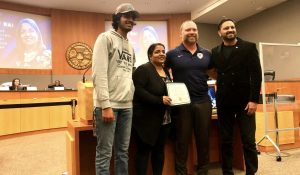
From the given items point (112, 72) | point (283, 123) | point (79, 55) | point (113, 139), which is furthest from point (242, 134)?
point (79, 55)

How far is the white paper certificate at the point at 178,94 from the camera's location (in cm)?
200

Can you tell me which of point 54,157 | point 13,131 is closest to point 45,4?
point 13,131

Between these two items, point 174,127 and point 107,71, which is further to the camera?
point 174,127

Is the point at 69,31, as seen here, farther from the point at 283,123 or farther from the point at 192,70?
the point at 192,70

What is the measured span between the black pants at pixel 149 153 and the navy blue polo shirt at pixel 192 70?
0.38 metres

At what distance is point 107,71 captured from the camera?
68.2 inches

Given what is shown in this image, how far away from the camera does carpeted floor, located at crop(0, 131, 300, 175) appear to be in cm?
280

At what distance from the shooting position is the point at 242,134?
2.21 meters

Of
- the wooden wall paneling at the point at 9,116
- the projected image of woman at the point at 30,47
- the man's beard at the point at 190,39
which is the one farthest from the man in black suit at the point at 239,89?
the projected image of woman at the point at 30,47

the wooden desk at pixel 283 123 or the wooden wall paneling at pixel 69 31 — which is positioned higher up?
the wooden wall paneling at pixel 69 31

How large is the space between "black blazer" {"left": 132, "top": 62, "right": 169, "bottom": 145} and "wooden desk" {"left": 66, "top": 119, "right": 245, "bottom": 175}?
0.41m

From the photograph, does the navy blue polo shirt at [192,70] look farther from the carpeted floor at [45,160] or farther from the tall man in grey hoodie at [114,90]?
the carpeted floor at [45,160]

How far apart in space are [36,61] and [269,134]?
638 centimetres

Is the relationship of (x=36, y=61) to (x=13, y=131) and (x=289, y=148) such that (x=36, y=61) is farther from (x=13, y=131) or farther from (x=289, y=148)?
(x=289, y=148)
